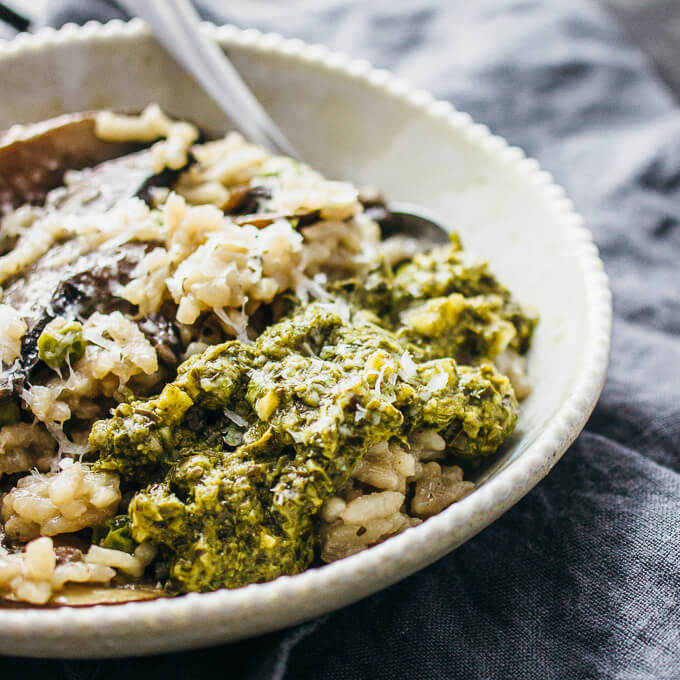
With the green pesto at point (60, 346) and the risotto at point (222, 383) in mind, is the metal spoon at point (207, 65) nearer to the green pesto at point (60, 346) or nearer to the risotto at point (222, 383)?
the risotto at point (222, 383)

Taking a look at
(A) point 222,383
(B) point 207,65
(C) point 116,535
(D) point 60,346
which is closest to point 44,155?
(B) point 207,65

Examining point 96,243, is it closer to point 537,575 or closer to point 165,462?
point 165,462

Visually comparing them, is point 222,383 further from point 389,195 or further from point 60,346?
point 389,195

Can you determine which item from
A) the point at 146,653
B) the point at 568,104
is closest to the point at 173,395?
the point at 146,653

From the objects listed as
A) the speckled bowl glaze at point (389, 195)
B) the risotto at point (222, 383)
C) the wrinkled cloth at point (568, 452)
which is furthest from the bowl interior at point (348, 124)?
the wrinkled cloth at point (568, 452)

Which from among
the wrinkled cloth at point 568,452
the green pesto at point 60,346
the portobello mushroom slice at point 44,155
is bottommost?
the wrinkled cloth at point 568,452
